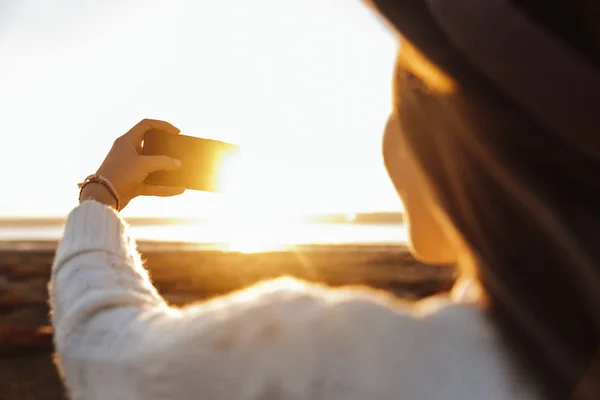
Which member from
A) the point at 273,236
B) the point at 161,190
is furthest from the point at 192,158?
the point at 273,236

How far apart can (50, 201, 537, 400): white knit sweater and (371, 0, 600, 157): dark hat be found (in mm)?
187

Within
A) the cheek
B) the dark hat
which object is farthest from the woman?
the cheek

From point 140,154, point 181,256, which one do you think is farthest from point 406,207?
point 181,256

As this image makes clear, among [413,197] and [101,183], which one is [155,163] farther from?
[413,197]

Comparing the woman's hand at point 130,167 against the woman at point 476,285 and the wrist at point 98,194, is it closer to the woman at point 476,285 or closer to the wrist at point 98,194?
the wrist at point 98,194

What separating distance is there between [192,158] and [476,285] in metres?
0.76

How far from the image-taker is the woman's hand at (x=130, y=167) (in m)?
0.91

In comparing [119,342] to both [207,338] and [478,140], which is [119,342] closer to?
[207,338]

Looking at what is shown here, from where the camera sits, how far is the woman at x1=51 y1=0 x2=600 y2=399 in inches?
18.2

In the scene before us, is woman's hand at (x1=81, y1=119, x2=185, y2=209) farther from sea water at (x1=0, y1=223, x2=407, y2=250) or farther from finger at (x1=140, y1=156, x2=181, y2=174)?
sea water at (x1=0, y1=223, x2=407, y2=250)

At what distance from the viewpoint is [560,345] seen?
0.48 m

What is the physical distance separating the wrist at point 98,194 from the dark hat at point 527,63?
0.58 m

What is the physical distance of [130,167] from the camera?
0.98m

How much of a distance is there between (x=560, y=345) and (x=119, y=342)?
1.26 feet
